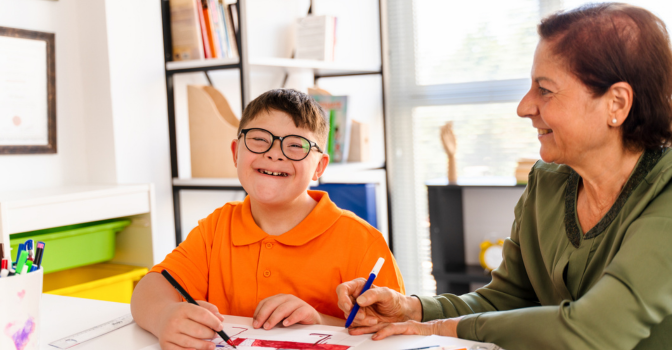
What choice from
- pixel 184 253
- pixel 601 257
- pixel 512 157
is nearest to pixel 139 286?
pixel 184 253

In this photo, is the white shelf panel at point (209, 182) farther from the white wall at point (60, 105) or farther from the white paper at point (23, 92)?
the white paper at point (23, 92)

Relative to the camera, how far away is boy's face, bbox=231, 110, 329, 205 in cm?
129

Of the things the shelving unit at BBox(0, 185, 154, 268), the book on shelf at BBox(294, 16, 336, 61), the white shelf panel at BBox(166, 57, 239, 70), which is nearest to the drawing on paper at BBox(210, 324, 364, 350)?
the shelving unit at BBox(0, 185, 154, 268)

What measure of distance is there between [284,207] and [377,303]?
1.24 feet

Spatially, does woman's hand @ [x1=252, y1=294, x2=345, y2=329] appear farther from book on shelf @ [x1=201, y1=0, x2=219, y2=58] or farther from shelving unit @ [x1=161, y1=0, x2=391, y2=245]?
book on shelf @ [x1=201, y1=0, x2=219, y2=58]

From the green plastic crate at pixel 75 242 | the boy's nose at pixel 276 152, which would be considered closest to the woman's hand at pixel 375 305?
the boy's nose at pixel 276 152

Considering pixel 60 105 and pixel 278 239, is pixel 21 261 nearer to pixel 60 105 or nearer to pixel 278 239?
pixel 278 239

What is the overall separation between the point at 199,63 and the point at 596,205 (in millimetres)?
1660

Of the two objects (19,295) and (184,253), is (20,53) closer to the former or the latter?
(184,253)

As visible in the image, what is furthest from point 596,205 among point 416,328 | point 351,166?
point 351,166

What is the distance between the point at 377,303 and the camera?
1.06 meters

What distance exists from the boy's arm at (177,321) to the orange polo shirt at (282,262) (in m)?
0.20

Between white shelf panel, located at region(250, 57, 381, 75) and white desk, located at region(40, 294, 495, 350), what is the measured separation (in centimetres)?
124

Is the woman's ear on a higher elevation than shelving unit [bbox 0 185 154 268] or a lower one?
higher
